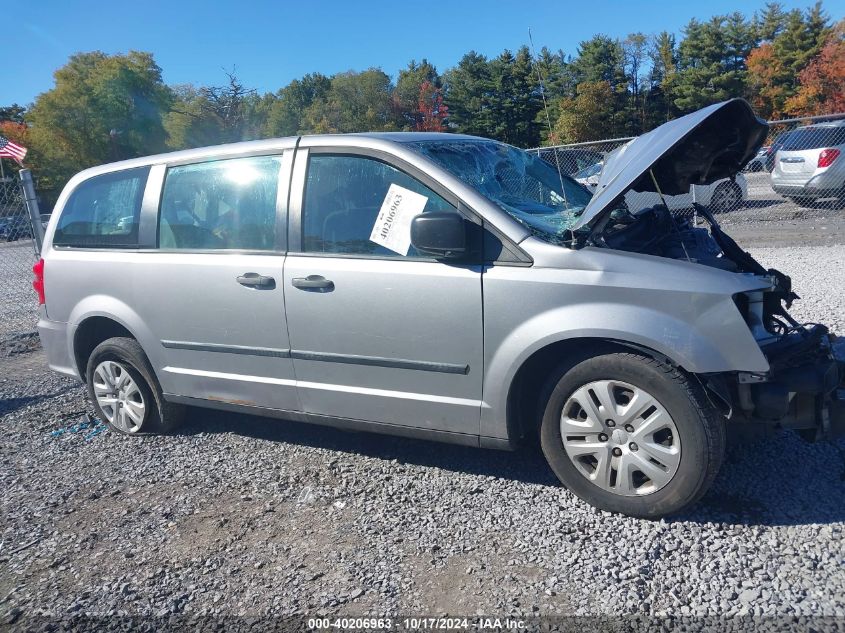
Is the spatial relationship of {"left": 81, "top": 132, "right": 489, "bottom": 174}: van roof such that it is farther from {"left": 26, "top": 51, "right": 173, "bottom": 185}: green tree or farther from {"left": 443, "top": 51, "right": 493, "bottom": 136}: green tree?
{"left": 26, "top": 51, "right": 173, "bottom": 185}: green tree

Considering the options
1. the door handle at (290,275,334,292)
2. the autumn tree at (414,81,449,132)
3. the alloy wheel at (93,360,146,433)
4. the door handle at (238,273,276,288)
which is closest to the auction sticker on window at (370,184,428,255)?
the door handle at (290,275,334,292)

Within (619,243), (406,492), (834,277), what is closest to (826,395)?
(619,243)

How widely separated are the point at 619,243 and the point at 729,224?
11.1 m

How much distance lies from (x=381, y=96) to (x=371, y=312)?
4932 centimetres

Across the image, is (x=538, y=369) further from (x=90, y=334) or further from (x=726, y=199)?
(x=726, y=199)

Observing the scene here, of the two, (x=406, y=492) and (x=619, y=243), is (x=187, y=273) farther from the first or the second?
(x=619, y=243)

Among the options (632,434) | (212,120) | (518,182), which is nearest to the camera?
(632,434)

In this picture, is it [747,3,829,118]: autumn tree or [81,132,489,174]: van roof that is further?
[747,3,829,118]: autumn tree

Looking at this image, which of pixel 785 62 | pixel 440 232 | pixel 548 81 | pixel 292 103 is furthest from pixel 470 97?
pixel 440 232

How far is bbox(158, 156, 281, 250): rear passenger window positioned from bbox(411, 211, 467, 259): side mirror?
106 centimetres

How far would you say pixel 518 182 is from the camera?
3914 millimetres

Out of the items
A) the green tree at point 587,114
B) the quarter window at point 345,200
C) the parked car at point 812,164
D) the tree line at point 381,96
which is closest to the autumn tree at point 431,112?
the tree line at point 381,96

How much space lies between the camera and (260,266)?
377 centimetres

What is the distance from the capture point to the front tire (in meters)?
2.86
